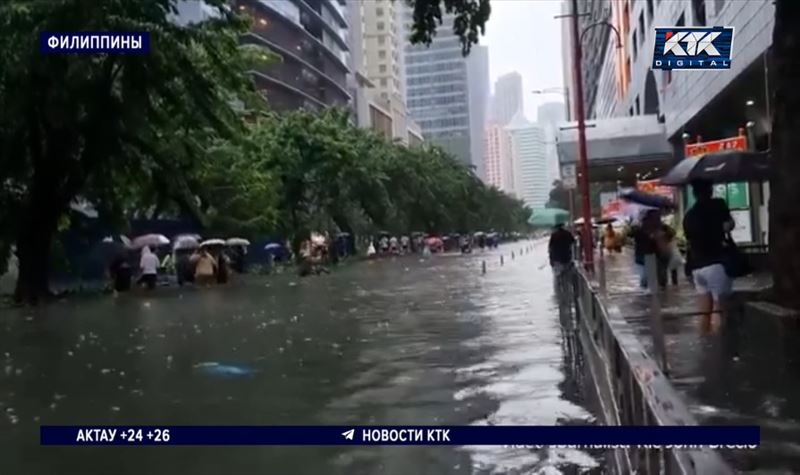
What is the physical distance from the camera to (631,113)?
135 feet

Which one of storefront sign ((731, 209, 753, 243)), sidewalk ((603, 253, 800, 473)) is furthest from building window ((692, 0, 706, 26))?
storefront sign ((731, 209, 753, 243))

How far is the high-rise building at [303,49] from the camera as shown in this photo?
7612 centimetres

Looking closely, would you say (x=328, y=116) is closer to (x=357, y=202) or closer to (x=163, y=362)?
(x=357, y=202)

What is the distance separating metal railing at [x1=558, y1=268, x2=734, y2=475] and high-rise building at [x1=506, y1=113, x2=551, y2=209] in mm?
20645

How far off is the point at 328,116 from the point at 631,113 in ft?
53.1

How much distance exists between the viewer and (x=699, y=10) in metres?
16.6

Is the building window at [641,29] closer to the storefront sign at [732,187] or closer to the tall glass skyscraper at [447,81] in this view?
the tall glass skyscraper at [447,81]

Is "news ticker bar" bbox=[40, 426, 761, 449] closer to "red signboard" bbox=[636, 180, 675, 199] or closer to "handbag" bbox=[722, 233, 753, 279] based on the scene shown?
"handbag" bbox=[722, 233, 753, 279]

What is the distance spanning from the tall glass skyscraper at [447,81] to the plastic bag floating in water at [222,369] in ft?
15.1

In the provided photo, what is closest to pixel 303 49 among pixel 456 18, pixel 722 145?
pixel 722 145

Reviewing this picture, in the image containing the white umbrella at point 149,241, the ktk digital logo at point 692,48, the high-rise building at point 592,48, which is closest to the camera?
the ktk digital logo at point 692,48

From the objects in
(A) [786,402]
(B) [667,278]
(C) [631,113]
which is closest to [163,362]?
(A) [786,402]

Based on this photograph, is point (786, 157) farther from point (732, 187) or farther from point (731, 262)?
point (732, 187)

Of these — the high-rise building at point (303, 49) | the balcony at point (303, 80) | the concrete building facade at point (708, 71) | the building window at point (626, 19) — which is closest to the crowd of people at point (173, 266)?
the concrete building facade at point (708, 71)
